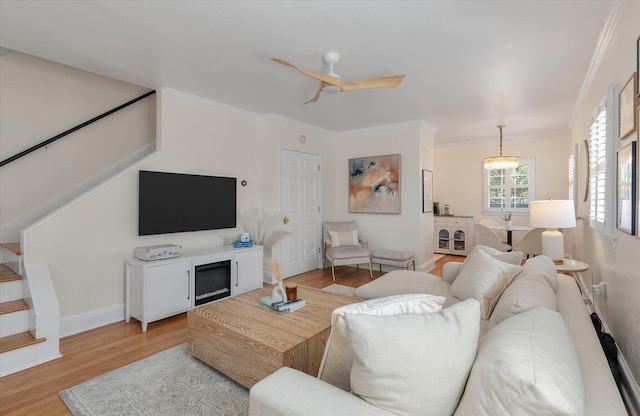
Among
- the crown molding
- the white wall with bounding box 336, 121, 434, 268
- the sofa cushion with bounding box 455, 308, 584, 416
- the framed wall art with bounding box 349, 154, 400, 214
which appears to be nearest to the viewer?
the sofa cushion with bounding box 455, 308, 584, 416

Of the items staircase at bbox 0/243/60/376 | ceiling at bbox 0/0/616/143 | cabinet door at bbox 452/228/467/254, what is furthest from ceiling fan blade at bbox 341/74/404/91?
cabinet door at bbox 452/228/467/254

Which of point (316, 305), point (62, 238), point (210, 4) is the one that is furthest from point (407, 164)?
point (62, 238)

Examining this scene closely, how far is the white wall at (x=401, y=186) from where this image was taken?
5145 mm

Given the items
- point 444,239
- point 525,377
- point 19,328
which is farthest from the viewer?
point 444,239

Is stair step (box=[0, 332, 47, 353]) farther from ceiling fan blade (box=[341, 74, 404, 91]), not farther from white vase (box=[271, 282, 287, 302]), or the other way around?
ceiling fan blade (box=[341, 74, 404, 91])

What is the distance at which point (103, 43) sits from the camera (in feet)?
8.58

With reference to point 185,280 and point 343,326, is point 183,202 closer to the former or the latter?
point 185,280

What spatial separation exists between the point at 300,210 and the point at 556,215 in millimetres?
3397

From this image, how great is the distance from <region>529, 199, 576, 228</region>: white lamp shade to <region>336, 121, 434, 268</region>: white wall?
6.95 feet

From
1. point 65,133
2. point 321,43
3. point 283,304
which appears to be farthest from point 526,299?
point 65,133

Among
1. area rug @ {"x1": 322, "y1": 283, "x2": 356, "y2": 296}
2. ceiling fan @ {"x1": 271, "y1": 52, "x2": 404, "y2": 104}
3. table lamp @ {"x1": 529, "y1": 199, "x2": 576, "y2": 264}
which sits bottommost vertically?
area rug @ {"x1": 322, "y1": 283, "x2": 356, "y2": 296}

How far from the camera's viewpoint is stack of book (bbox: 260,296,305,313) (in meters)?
2.32

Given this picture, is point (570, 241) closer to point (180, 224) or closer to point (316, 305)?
point (316, 305)

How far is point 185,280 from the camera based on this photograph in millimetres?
3324
